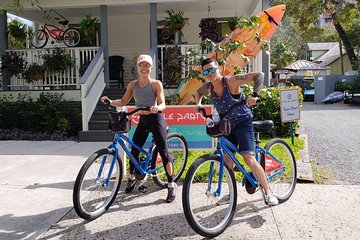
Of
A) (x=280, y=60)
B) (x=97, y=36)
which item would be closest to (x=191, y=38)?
(x=97, y=36)

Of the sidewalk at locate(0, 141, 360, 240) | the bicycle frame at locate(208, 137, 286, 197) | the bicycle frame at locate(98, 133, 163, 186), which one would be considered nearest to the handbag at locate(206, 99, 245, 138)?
the bicycle frame at locate(208, 137, 286, 197)

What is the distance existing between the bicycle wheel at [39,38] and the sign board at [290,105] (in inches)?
344

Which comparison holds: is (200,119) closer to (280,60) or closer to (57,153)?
(57,153)

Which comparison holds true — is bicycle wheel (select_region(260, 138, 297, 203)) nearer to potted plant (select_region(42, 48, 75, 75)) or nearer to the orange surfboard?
the orange surfboard

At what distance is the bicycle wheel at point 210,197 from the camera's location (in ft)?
11.3

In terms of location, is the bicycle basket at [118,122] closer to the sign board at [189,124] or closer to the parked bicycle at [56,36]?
the sign board at [189,124]

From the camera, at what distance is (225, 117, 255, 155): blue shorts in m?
3.79

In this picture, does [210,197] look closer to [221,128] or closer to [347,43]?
[221,128]

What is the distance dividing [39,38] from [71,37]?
3.76 feet

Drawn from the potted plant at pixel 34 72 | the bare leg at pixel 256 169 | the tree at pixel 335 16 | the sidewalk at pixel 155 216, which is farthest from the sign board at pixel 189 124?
the tree at pixel 335 16

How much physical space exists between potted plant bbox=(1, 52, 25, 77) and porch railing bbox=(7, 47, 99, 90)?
0.23m

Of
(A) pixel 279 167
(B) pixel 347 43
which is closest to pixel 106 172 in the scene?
(A) pixel 279 167

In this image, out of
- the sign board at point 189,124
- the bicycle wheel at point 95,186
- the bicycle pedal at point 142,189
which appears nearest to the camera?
the bicycle wheel at point 95,186

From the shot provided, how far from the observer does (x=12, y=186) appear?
5.21m
